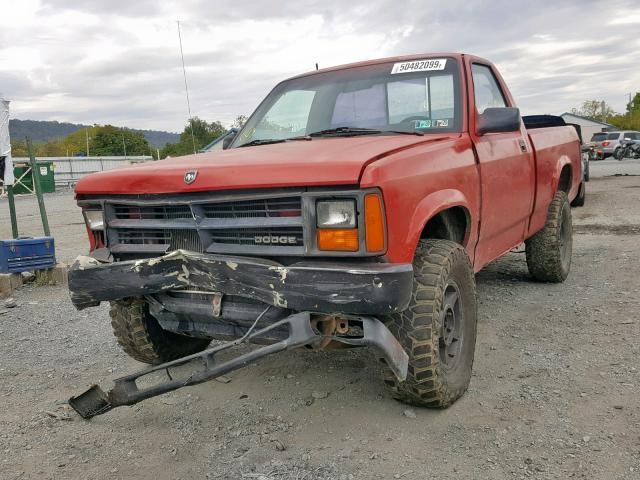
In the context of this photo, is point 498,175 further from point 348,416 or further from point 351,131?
point 348,416

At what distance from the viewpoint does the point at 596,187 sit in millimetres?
15852

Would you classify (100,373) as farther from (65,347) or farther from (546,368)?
(546,368)

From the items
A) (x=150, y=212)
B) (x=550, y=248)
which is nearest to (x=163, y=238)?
(x=150, y=212)

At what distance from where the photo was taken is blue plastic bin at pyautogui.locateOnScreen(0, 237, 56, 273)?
671cm

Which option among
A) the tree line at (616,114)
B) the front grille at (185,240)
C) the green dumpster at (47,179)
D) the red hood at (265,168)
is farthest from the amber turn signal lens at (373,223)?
the tree line at (616,114)

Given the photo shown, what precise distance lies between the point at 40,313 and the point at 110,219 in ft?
9.87

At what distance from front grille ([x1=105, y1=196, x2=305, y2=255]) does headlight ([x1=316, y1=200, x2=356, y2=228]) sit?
102 mm

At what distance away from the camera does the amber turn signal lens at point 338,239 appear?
2607mm

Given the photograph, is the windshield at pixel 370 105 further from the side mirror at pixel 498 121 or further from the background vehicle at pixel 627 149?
the background vehicle at pixel 627 149

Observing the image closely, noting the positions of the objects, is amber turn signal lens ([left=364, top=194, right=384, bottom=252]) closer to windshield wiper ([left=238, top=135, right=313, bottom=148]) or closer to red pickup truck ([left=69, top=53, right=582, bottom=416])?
red pickup truck ([left=69, top=53, right=582, bottom=416])

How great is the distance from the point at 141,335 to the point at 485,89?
9.85 feet

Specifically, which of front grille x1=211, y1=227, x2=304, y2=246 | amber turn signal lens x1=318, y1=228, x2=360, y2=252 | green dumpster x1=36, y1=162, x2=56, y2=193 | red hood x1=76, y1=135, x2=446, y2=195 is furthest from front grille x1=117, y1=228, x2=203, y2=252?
green dumpster x1=36, y1=162, x2=56, y2=193

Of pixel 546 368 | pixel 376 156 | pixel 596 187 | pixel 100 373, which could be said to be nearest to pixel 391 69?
pixel 376 156

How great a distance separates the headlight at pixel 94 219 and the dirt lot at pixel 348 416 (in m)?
1.08
